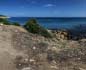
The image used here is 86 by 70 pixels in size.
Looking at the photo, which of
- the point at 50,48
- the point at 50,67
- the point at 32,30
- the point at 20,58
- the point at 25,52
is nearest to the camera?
the point at 50,67

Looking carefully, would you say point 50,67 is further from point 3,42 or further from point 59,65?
point 3,42

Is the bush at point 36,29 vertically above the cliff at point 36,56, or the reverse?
the bush at point 36,29

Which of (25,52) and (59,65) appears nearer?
(59,65)

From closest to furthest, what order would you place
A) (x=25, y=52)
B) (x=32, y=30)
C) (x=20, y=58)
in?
1. (x=20, y=58)
2. (x=25, y=52)
3. (x=32, y=30)

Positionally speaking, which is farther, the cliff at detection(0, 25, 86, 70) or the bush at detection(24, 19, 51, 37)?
the bush at detection(24, 19, 51, 37)

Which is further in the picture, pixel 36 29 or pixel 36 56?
pixel 36 29

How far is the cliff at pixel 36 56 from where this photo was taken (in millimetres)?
10258

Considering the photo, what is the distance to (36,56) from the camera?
1137 cm

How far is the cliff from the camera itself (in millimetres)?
10258

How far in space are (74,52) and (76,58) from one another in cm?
84

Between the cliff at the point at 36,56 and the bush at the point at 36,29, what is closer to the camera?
the cliff at the point at 36,56

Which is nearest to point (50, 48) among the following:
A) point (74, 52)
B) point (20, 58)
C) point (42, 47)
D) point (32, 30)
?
point (42, 47)

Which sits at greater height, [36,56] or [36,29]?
[36,29]

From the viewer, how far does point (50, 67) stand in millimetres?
10164
